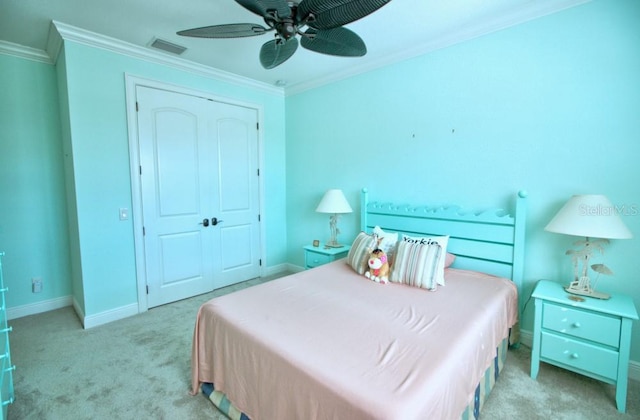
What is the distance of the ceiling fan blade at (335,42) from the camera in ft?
6.16

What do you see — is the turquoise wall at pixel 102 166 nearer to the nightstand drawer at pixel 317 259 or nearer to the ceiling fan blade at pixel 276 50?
the ceiling fan blade at pixel 276 50

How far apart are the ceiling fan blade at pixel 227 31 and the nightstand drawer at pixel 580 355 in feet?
8.82

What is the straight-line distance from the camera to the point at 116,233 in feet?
9.87

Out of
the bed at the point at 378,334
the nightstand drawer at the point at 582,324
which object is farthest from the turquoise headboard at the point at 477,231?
the nightstand drawer at the point at 582,324

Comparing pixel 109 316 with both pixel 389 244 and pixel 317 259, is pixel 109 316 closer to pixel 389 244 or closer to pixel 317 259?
pixel 317 259

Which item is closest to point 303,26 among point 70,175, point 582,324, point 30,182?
point 582,324

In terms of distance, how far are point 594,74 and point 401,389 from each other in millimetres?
2472

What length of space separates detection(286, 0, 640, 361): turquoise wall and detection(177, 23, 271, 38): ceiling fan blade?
69.4 inches

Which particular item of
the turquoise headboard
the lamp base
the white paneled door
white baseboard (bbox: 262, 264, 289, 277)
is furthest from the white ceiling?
white baseboard (bbox: 262, 264, 289, 277)

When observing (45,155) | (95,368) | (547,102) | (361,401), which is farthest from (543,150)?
(45,155)

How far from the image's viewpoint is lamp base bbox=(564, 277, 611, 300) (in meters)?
1.98

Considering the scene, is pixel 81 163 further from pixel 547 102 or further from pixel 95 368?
pixel 547 102

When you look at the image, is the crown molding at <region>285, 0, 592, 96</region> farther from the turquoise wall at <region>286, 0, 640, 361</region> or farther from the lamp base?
the lamp base

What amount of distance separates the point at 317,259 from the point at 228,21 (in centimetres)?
244
